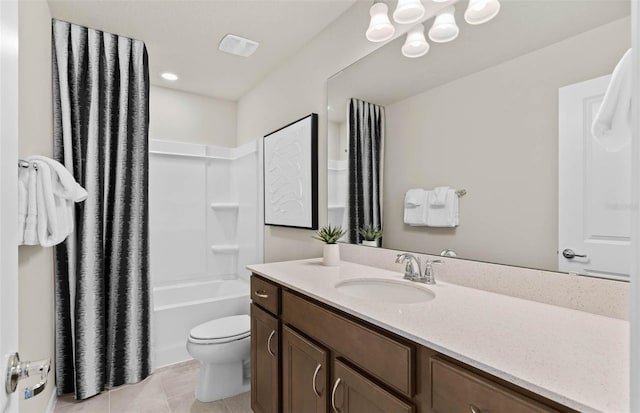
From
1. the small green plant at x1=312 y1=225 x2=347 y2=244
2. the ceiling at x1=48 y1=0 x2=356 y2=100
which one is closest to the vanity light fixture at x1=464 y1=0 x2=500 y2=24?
the ceiling at x1=48 y1=0 x2=356 y2=100

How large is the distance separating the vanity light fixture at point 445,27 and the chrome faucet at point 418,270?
1009mm

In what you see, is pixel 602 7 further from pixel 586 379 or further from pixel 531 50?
pixel 586 379

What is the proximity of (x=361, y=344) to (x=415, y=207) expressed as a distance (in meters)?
0.81

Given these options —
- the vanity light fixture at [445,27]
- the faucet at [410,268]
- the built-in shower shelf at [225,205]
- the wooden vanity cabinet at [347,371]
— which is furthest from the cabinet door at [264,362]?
the built-in shower shelf at [225,205]

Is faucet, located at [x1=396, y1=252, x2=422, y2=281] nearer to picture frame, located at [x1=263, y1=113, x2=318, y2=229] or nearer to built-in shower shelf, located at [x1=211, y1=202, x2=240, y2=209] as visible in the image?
picture frame, located at [x1=263, y1=113, x2=318, y2=229]

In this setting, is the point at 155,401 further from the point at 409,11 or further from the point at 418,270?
the point at 409,11

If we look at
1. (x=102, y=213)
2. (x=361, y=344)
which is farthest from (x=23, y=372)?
(x=102, y=213)

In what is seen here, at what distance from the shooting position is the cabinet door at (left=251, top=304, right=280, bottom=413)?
160 cm

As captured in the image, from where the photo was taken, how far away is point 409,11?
5.16ft

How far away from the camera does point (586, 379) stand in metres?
0.67

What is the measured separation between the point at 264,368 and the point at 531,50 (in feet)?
5.98

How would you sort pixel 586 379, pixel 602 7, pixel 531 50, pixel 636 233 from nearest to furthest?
pixel 636 233, pixel 586 379, pixel 602 7, pixel 531 50

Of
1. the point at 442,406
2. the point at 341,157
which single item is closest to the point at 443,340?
the point at 442,406

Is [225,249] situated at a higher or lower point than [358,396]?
higher
